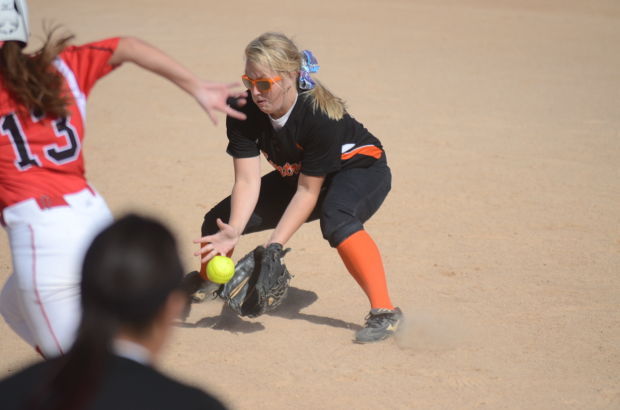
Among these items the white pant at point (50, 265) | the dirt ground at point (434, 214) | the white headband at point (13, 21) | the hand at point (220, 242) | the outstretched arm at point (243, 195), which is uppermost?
the white headband at point (13, 21)

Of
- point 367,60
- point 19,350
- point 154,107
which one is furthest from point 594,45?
point 19,350

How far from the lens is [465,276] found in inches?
222

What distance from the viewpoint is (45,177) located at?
2957mm

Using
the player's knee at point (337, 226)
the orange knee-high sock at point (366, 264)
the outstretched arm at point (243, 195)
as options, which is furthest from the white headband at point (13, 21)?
the orange knee-high sock at point (366, 264)

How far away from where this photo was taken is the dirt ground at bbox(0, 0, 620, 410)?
434 centimetres

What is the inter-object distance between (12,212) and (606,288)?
3887mm

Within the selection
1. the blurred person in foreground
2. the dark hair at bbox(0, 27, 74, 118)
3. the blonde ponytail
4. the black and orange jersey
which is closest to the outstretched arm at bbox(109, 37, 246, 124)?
the dark hair at bbox(0, 27, 74, 118)

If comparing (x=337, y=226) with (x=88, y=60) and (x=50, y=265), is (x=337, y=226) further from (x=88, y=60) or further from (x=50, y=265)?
(x=50, y=265)

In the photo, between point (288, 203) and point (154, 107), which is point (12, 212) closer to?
point (288, 203)

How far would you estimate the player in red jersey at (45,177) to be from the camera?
2852 millimetres

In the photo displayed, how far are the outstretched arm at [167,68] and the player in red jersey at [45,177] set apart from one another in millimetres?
55

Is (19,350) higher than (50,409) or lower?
lower

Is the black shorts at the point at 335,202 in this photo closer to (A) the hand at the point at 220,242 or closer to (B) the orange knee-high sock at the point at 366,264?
(B) the orange knee-high sock at the point at 366,264

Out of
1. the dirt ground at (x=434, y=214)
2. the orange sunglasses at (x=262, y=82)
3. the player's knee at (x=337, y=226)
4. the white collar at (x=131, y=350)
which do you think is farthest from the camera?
the player's knee at (x=337, y=226)
